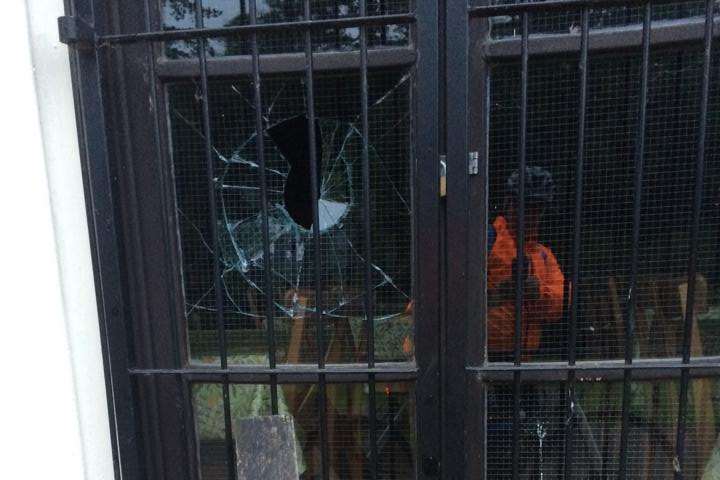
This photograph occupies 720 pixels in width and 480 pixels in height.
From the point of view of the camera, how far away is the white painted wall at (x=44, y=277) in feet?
4.58

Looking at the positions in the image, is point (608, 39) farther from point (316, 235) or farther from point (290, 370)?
point (290, 370)

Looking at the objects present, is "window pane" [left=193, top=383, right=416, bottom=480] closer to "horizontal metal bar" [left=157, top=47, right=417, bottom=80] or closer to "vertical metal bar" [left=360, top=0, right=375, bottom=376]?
"vertical metal bar" [left=360, top=0, right=375, bottom=376]

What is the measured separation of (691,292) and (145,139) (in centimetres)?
179

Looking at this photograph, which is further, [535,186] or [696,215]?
[535,186]

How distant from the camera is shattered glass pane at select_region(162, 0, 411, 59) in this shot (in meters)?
1.43

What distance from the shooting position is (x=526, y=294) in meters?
1.51

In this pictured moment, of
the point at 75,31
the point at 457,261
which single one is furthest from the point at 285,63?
the point at 457,261

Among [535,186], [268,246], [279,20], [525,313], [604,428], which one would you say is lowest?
[604,428]

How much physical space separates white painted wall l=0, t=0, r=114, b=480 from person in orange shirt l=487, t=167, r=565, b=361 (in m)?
1.37

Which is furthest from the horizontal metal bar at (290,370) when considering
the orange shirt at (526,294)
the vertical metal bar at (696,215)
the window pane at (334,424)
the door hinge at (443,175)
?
the vertical metal bar at (696,215)

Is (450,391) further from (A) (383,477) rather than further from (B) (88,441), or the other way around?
(B) (88,441)

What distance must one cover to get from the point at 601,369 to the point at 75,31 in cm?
192

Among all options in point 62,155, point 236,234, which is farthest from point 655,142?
point 62,155

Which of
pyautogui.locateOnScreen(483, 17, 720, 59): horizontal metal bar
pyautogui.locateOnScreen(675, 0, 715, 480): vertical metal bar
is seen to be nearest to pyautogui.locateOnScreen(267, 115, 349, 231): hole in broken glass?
pyautogui.locateOnScreen(483, 17, 720, 59): horizontal metal bar
